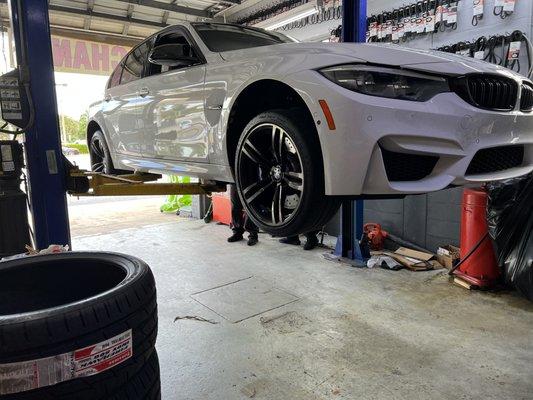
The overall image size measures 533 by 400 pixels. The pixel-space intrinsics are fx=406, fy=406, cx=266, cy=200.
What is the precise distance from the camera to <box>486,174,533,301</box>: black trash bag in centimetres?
311

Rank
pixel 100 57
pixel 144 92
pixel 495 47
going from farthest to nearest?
1. pixel 100 57
2. pixel 495 47
3. pixel 144 92

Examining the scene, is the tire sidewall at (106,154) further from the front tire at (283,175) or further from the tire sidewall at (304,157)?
the tire sidewall at (304,157)

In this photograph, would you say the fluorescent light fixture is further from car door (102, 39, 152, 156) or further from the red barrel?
the red barrel

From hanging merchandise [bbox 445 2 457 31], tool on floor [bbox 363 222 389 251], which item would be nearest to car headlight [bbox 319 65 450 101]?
hanging merchandise [bbox 445 2 457 31]

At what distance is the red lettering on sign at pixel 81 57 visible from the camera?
7719mm

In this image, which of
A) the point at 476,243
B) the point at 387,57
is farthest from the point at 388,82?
the point at 476,243

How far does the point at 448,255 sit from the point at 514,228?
43.7 inches

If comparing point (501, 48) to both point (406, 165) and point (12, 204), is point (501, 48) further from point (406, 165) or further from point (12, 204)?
point (12, 204)

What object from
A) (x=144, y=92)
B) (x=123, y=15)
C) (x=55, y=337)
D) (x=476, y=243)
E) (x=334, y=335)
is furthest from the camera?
(x=123, y=15)

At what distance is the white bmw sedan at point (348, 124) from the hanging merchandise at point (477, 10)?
2811 mm

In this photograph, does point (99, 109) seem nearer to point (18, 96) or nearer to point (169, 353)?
point (18, 96)

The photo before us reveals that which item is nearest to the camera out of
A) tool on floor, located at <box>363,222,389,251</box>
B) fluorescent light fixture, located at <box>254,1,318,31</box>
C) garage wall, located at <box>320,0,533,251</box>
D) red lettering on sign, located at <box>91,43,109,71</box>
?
garage wall, located at <box>320,0,533,251</box>

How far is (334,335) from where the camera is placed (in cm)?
286

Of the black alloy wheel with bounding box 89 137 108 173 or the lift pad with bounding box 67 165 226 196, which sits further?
the black alloy wheel with bounding box 89 137 108 173
